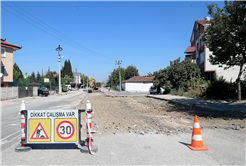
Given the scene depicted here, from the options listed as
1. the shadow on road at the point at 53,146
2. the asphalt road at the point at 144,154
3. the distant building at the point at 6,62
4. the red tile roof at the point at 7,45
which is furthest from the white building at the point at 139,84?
the shadow on road at the point at 53,146

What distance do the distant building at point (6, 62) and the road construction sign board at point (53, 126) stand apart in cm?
2782

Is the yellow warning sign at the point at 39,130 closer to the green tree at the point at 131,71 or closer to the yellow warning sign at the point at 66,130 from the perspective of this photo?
the yellow warning sign at the point at 66,130

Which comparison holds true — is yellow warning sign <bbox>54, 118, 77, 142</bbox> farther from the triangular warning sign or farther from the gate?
the gate

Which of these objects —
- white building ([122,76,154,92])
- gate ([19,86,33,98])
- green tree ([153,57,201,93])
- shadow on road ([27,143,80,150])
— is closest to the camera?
shadow on road ([27,143,80,150])

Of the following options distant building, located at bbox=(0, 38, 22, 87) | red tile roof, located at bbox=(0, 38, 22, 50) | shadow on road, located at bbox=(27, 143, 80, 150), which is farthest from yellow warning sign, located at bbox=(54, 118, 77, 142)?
red tile roof, located at bbox=(0, 38, 22, 50)

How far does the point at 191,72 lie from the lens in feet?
101

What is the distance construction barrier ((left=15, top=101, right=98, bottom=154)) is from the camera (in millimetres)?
4863

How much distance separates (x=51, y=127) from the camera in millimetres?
4895

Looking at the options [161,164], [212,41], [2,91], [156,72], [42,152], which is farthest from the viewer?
[156,72]

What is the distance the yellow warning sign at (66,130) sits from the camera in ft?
16.0

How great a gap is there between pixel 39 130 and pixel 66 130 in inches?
27.5

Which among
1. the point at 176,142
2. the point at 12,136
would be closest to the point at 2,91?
the point at 12,136

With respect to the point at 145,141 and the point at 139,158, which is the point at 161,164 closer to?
the point at 139,158

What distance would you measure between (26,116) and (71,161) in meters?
1.74
